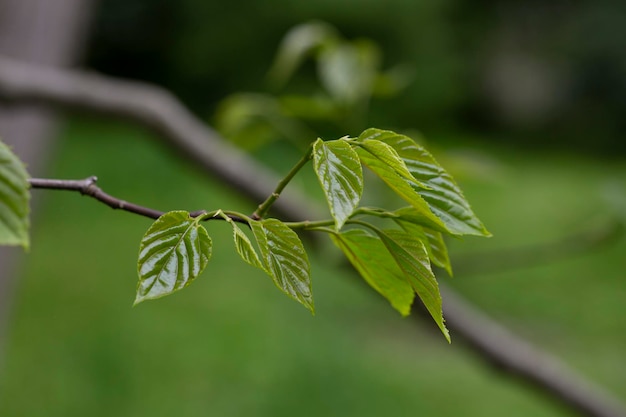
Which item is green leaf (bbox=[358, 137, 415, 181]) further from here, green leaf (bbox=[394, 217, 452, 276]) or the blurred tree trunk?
the blurred tree trunk

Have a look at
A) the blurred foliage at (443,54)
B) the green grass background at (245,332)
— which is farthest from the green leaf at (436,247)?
the blurred foliage at (443,54)

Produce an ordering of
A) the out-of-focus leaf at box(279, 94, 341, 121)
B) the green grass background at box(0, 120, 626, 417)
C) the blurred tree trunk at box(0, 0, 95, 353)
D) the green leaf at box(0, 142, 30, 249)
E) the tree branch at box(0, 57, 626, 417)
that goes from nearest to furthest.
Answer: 1. the green leaf at box(0, 142, 30, 249)
2. the out-of-focus leaf at box(279, 94, 341, 121)
3. the tree branch at box(0, 57, 626, 417)
4. the blurred tree trunk at box(0, 0, 95, 353)
5. the green grass background at box(0, 120, 626, 417)

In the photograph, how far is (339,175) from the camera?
0.98 ft

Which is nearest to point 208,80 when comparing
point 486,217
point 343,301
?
point 486,217

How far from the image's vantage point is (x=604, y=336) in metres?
3.44

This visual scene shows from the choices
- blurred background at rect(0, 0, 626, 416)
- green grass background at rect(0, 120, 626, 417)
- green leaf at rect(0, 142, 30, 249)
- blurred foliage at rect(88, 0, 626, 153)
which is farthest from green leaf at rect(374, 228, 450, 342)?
blurred foliage at rect(88, 0, 626, 153)

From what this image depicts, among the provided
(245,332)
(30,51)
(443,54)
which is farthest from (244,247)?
(443,54)

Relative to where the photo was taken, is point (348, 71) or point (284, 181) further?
point (348, 71)

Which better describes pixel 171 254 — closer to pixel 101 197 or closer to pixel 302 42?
pixel 101 197

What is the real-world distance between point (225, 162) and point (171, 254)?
0.84 m

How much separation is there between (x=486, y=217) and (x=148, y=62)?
2923mm

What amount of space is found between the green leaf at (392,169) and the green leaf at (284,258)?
4cm

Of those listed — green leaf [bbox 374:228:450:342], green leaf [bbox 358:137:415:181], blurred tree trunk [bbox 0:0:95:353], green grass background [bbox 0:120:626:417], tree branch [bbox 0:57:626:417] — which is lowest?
green grass background [bbox 0:120:626:417]

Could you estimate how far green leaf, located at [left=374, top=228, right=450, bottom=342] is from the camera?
0.31 m
